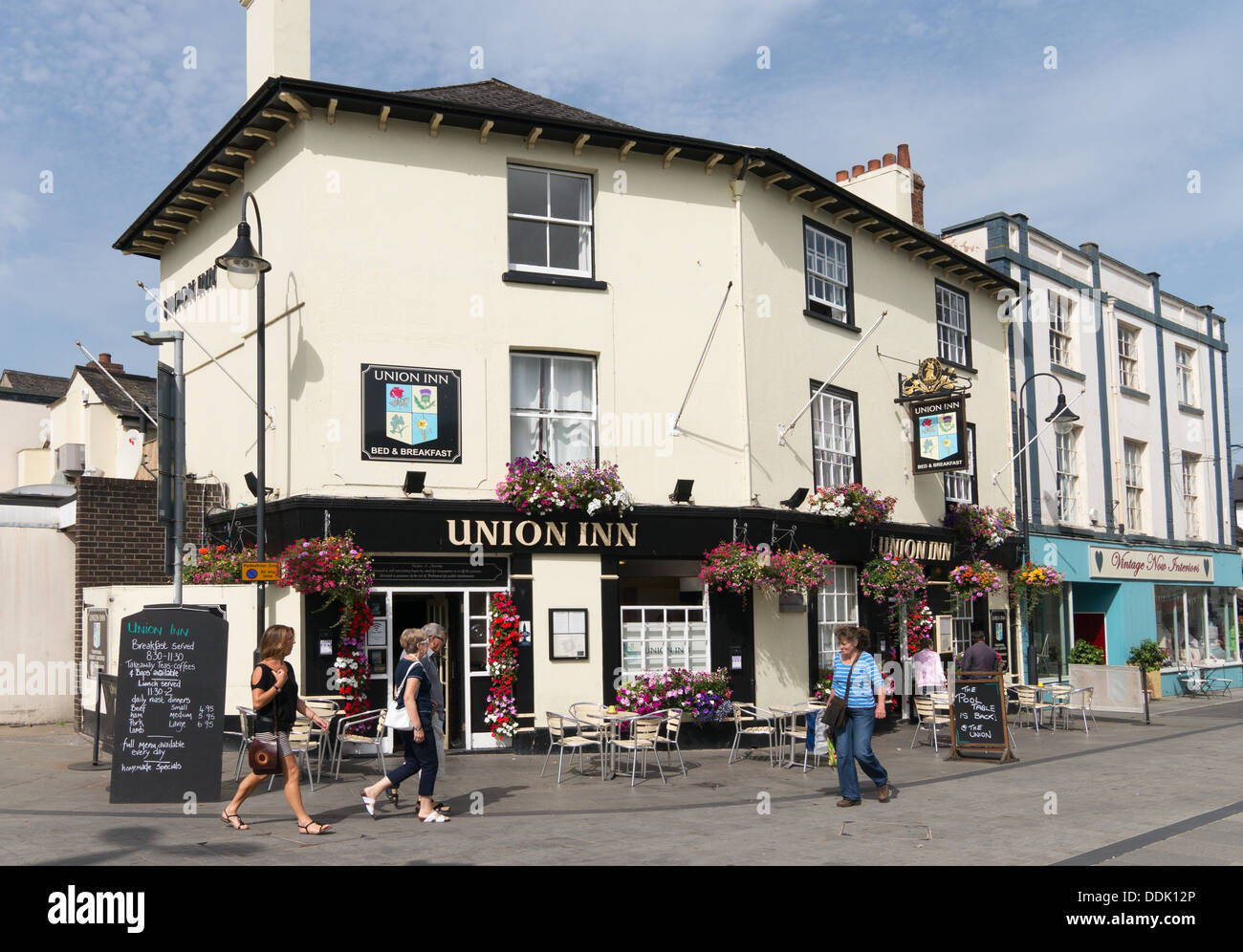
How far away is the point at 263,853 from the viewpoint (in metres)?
8.46

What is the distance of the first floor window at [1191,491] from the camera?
31.0m

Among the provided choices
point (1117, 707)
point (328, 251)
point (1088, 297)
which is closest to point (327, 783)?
point (328, 251)

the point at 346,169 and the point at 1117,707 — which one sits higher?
the point at 346,169

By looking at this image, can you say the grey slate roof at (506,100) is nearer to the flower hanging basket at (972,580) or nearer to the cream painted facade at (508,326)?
the cream painted facade at (508,326)

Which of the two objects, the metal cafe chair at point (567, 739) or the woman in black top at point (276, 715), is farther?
the metal cafe chair at point (567, 739)

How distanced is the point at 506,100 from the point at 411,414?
5.38 meters

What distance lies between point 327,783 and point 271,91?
8670 mm

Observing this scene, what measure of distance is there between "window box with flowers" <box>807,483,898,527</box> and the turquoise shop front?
7559 mm

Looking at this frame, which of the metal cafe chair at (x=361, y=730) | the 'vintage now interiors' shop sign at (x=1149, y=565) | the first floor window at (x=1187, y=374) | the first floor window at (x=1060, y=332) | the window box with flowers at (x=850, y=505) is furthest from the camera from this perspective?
the first floor window at (x=1187, y=374)

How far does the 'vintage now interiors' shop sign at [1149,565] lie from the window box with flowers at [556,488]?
50.1 feet

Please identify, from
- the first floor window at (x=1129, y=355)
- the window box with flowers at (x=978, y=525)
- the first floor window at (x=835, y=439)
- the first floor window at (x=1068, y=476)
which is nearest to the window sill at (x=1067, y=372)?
the first floor window at (x=1068, y=476)

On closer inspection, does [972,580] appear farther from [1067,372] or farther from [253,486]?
[253,486]

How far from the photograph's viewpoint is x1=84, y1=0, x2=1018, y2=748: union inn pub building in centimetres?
1455
